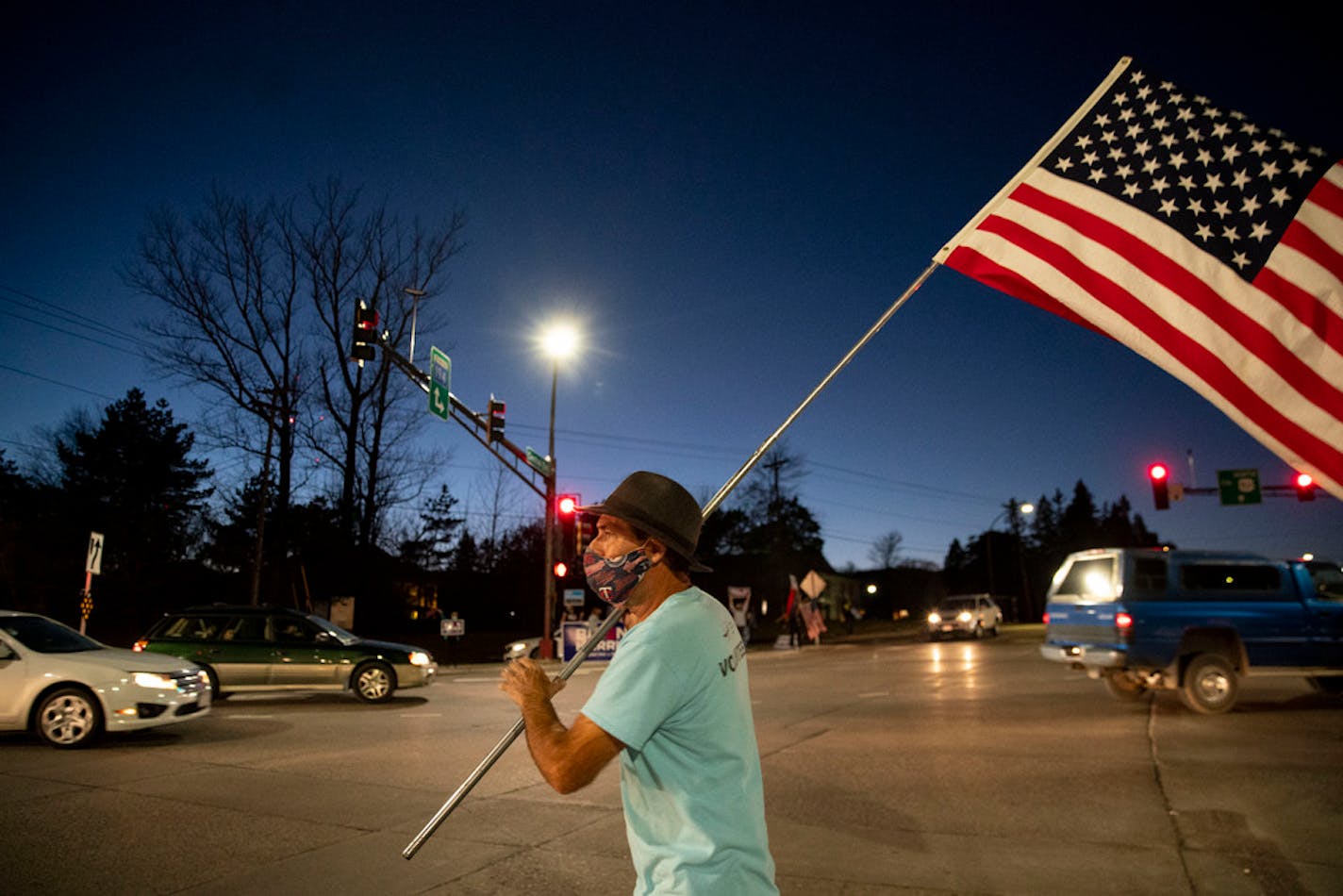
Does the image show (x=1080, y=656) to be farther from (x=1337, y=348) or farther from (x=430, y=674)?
(x=430, y=674)

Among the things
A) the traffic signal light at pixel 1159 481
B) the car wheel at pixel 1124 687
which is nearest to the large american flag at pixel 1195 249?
the car wheel at pixel 1124 687

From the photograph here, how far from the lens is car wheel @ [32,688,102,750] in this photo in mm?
8609

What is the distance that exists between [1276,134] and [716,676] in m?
3.69

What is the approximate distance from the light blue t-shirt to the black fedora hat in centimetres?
22

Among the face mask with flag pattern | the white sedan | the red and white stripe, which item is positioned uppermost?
the red and white stripe

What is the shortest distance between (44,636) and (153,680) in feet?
4.80

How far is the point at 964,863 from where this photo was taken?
15.5ft

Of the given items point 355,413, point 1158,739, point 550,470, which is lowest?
point 1158,739

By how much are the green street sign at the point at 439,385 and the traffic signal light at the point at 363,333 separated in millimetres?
1907

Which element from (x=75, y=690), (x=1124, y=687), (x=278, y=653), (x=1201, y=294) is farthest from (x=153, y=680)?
(x=1124, y=687)

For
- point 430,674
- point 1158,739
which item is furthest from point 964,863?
point 430,674

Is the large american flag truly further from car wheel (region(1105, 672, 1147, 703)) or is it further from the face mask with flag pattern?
car wheel (region(1105, 672, 1147, 703))

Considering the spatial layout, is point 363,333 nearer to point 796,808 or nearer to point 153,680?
point 153,680

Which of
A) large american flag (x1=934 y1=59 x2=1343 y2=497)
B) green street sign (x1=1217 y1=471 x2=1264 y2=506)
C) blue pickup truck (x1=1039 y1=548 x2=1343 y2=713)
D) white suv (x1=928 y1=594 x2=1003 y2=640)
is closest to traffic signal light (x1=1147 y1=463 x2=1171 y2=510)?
green street sign (x1=1217 y1=471 x2=1264 y2=506)
